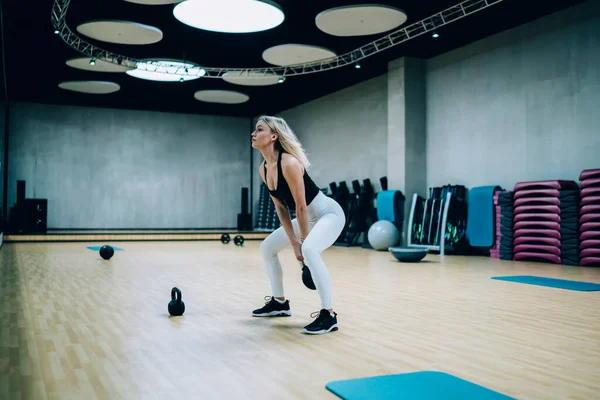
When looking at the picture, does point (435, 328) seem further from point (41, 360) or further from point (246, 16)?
point (246, 16)

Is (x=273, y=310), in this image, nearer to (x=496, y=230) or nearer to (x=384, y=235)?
(x=496, y=230)

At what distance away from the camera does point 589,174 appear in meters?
6.48

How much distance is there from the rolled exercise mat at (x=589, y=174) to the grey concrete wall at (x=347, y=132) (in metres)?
4.38

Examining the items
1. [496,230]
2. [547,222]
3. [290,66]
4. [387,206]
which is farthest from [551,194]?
[290,66]

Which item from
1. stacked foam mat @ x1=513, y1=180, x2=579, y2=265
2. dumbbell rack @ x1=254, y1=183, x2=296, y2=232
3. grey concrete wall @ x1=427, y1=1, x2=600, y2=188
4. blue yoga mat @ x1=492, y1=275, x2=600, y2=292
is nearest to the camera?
blue yoga mat @ x1=492, y1=275, x2=600, y2=292

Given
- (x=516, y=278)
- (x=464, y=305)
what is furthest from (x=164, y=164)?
(x=464, y=305)

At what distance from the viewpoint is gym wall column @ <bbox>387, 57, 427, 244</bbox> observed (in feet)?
31.3

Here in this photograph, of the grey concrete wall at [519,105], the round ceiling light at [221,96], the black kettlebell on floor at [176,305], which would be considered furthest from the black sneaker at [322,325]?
the round ceiling light at [221,96]

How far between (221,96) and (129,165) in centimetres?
366

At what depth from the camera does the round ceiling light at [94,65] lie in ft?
30.9

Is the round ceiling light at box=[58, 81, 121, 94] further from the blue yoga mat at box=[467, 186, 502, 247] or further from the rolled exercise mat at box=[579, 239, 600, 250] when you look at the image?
the rolled exercise mat at box=[579, 239, 600, 250]

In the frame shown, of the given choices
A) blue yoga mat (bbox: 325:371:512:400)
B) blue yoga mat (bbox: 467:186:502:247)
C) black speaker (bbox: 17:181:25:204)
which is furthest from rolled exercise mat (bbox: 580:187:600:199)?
black speaker (bbox: 17:181:25:204)

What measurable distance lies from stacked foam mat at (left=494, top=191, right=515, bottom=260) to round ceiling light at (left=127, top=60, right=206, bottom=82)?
5.86 metres

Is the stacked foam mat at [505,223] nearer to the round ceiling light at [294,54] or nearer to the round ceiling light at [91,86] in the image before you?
the round ceiling light at [294,54]
